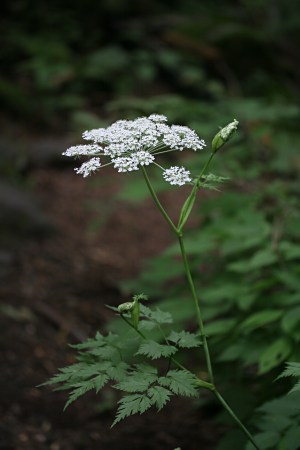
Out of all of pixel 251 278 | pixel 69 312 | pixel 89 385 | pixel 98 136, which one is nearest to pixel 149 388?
pixel 89 385

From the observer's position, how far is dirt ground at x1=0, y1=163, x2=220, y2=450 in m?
3.23

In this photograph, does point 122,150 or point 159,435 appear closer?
point 122,150

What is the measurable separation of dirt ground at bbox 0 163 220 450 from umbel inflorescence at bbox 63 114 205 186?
5.91 ft

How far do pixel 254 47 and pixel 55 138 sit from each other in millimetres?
3645

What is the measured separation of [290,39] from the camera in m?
10.4

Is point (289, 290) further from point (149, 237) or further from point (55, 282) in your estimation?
point (149, 237)

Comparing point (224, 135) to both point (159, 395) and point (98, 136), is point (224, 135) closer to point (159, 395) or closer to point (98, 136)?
point (98, 136)

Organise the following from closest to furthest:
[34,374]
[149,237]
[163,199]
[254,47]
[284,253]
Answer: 1. [284,253]
2. [34,374]
3. [149,237]
4. [163,199]
5. [254,47]

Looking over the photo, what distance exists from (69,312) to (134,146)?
3049 millimetres

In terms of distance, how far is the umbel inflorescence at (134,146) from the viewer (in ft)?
5.89

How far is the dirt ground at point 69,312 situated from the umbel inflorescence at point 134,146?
180 cm

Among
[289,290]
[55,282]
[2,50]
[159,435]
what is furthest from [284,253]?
[2,50]

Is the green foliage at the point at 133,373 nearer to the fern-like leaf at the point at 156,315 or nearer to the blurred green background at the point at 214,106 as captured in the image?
the fern-like leaf at the point at 156,315

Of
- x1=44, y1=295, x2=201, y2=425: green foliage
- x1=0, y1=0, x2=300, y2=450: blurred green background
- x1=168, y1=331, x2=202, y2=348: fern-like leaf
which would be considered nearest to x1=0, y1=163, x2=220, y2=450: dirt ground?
x1=0, y1=0, x2=300, y2=450: blurred green background
